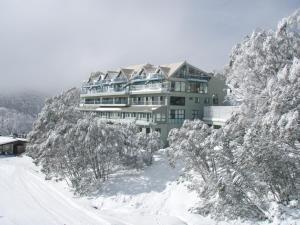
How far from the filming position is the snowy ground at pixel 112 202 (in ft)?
78.2

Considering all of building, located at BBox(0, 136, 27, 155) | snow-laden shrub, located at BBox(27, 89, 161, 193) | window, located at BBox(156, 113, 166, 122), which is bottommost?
building, located at BBox(0, 136, 27, 155)

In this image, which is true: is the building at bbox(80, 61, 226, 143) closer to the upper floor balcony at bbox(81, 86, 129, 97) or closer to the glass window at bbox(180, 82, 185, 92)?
the glass window at bbox(180, 82, 185, 92)

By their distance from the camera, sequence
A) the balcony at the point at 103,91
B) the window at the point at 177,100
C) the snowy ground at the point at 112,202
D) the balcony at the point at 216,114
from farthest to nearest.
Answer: the balcony at the point at 103,91 → the window at the point at 177,100 → the balcony at the point at 216,114 → the snowy ground at the point at 112,202

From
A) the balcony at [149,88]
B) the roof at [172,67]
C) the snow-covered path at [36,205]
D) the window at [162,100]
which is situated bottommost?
the snow-covered path at [36,205]

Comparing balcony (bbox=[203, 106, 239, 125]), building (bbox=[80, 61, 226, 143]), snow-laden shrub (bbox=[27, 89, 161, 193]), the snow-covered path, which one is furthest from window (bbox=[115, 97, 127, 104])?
the snow-covered path

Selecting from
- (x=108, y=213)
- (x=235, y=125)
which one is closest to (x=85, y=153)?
(x=108, y=213)

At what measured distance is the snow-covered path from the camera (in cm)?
2402

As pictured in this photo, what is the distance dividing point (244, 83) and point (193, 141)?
21.7 ft

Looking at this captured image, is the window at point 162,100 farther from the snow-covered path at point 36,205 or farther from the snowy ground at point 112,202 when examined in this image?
the snow-covered path at point 36,205

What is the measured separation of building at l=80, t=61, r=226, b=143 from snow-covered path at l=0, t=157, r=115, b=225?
17.9 m

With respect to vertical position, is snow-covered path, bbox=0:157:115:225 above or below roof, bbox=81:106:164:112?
below

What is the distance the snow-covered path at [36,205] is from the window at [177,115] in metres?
20.6

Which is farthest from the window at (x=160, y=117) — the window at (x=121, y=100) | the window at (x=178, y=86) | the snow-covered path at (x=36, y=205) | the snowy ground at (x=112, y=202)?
the snow-covered path at (x=36, y=205)

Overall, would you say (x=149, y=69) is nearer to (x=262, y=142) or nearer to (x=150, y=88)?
(x=150, y=88)
